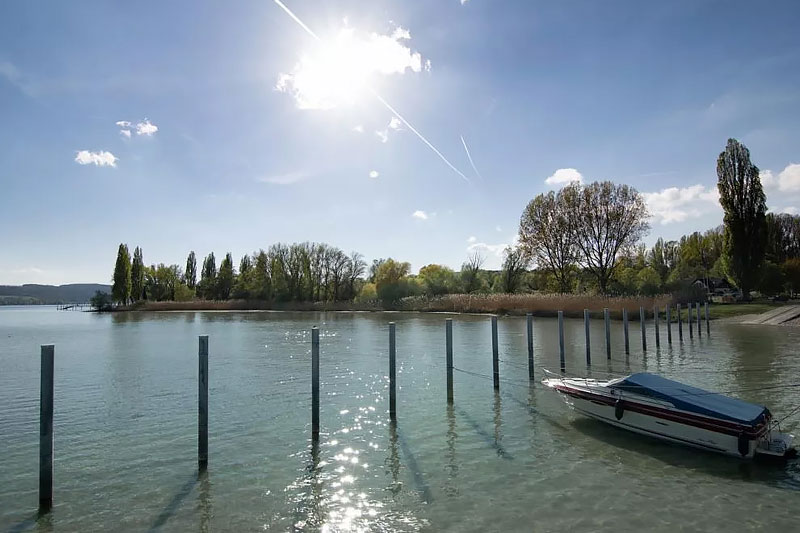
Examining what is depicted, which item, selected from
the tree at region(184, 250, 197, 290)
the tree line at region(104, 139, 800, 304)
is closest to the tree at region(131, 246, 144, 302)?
the tree line at region(104, 139, 800, 304)

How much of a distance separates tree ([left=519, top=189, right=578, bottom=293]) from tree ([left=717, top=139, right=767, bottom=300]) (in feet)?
55.2

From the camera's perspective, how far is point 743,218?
54156 mm

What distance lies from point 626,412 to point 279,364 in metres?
14.7

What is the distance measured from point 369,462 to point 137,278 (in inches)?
4300

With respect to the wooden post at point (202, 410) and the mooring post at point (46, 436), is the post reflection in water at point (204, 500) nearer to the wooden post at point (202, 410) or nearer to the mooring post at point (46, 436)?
the wooden post at point (202, 410)

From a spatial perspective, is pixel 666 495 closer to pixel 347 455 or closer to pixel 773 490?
pixel 773 490

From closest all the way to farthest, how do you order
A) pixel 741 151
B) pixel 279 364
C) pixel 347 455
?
pixel 347 455, pixel 279 364, pixel 741 151

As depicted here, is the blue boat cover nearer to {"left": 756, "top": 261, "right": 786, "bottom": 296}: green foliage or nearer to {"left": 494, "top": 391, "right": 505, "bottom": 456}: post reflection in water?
{"left": 494, "top": 391, "right": 505, "bottom": 456}: post reflection in water

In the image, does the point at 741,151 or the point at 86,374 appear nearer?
the point at 86,374

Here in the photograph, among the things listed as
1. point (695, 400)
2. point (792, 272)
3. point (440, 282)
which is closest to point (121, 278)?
point (440, 282)

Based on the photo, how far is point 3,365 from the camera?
880 inches

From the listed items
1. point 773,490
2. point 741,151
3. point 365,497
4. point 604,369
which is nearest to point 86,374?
point 365,497

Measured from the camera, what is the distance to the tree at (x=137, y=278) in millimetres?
103562

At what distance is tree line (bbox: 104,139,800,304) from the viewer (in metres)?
53.8
